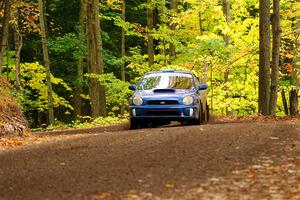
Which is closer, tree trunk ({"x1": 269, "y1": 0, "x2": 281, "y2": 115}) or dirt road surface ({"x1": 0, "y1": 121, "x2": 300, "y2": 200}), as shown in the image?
dirt road surface ({"x1": 0, "y1": 121, "x2": 300, "y2": 200})

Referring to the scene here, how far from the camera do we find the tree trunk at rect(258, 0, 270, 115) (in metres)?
16.2

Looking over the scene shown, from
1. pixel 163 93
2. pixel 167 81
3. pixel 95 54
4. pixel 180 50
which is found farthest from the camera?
pixel 95 54

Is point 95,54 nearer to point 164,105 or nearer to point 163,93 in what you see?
point 163,93

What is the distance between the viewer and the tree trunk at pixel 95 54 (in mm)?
20734

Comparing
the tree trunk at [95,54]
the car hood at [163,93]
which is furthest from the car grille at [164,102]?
the tree trunk at [95,54]

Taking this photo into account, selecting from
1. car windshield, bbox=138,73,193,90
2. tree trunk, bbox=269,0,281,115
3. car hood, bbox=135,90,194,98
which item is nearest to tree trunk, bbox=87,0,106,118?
car windshield, bbox=138,73,193,90

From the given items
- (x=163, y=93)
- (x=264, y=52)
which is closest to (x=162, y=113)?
(x=163, y=93)

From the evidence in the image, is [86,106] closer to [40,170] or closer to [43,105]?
[43,105]

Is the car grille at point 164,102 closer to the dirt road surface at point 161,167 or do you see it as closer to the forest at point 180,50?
the dirt road surface at point 161,167

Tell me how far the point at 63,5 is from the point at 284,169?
1102 inches

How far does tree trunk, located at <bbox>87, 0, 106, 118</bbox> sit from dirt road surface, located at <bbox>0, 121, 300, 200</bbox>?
436 inches

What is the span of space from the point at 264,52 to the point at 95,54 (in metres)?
7.72

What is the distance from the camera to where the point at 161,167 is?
722cm

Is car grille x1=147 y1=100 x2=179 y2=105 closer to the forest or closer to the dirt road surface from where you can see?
the dirt road surface
